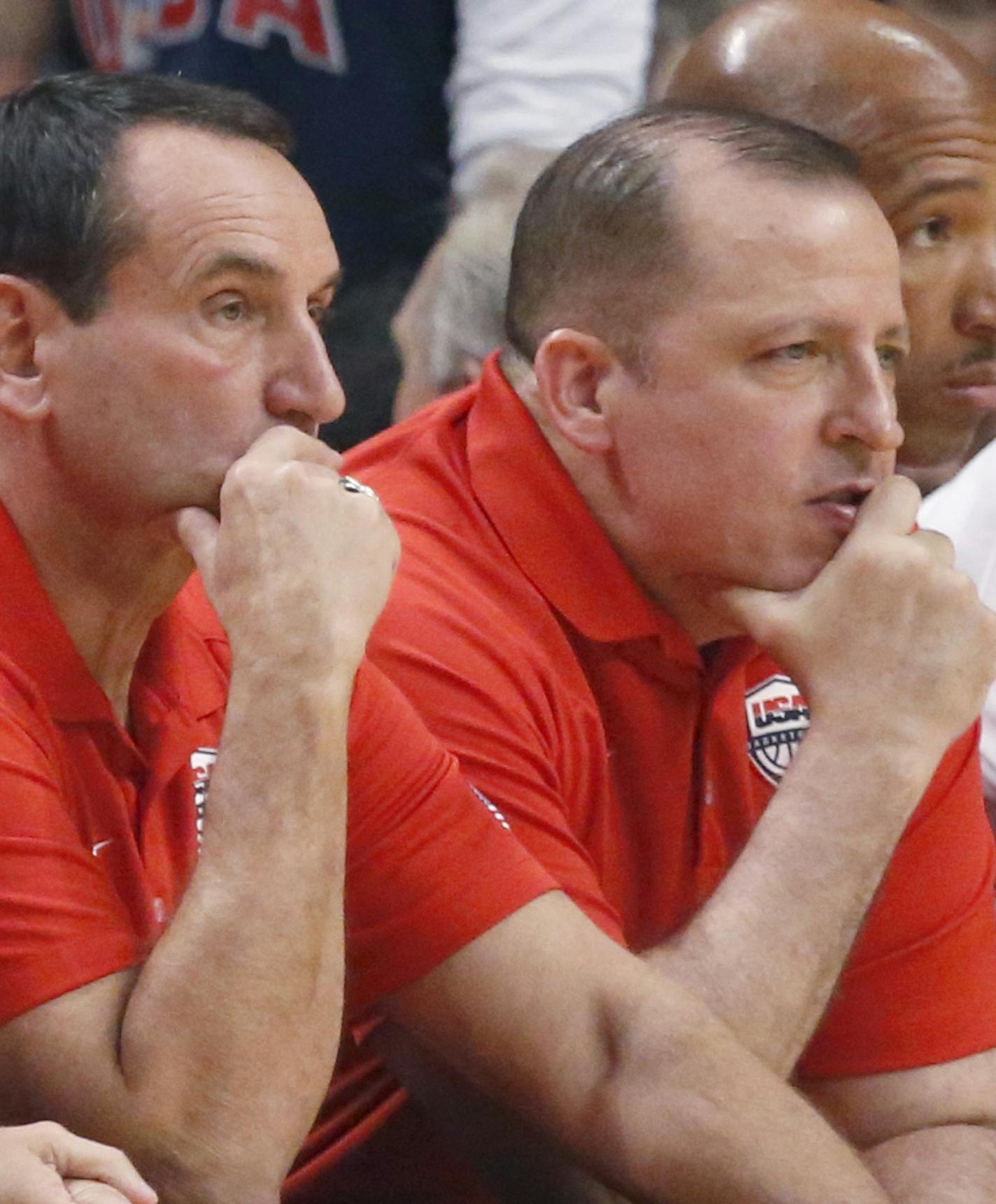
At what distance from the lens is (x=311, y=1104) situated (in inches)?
66.7

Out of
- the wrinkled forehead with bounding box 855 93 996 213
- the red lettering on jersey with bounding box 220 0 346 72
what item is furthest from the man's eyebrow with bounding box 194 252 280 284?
the red lettering on jersey with bounding box 220 0 346 72

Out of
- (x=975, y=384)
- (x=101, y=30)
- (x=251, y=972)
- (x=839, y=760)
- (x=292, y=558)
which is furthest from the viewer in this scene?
(x=101, y=30)

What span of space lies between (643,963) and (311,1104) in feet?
1.11

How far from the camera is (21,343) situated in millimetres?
1860

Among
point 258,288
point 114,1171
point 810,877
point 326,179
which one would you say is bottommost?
point 326,179

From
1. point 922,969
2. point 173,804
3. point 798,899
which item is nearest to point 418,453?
point 173,804

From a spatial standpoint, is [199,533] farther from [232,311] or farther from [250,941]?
[250,941]

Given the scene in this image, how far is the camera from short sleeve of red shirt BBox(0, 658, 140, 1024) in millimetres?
1648

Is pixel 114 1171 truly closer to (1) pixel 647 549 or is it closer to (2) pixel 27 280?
(2) pixel 27 280

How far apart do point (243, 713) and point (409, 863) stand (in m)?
0.25

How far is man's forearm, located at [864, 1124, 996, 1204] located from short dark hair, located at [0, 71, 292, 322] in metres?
1.08

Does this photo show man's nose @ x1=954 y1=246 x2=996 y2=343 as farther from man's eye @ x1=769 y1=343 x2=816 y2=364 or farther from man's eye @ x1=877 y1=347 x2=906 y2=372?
man's eye @ x1=769 y1=343 x2=816 y2=364

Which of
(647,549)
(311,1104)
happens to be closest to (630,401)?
(647,549)

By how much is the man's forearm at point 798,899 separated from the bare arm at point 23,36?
2.09 m
